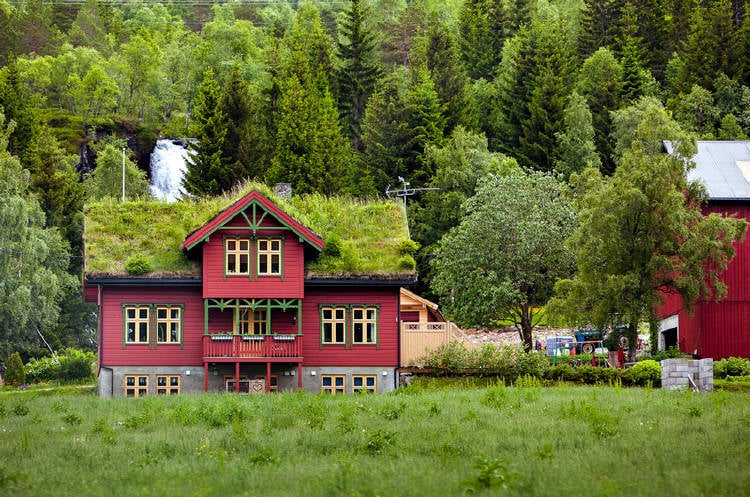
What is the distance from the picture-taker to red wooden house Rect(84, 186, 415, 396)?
160 feet

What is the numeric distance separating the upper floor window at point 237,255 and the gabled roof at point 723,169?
18.8 metres

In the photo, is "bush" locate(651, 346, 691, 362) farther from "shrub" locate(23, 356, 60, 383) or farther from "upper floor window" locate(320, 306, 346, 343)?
"shrub" locate(23, 356, 60, 383)

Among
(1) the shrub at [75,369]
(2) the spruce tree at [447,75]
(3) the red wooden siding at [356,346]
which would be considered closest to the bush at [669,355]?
(3) the red wooden siding at [356,346]

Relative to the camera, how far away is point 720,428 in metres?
27.9

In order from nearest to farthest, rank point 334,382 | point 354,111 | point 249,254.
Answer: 1. point 249,254
2. point 334,382
3. point 354,111

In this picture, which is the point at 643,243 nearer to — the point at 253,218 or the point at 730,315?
the point at 730,315

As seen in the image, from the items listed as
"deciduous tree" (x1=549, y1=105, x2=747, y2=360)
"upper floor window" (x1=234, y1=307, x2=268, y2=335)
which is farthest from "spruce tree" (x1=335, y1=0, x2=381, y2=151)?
"upper floor window" (x1=234, y1=307, x2=268, y2=335)

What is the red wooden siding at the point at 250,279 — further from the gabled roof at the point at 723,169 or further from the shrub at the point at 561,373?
the gabled roof at the point at 723,169

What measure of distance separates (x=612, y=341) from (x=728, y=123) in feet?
139

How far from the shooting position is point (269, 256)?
49469 millimetres

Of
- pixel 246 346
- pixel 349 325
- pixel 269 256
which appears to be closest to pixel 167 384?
pixel 246 346

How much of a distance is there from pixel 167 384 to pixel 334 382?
265 inches

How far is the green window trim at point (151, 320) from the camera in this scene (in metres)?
49.7

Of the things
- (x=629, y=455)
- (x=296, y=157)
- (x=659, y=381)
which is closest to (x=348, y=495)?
(x=629, y=455)
